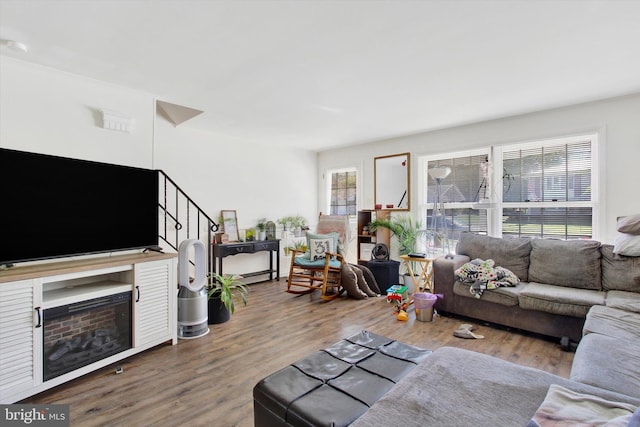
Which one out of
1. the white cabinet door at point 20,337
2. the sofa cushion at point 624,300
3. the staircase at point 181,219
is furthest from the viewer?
the staircase at point 181,219

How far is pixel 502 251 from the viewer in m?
3.45

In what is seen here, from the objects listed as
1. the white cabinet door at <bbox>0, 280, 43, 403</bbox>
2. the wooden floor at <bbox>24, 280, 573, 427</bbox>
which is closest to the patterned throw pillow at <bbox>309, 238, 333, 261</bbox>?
the wooden floor at <bbox>24, 280, 573, 427</bbox>

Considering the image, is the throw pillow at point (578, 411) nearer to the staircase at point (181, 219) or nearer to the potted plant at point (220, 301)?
the potted plant at point (220, 301)

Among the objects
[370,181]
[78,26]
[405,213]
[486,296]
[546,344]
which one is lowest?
→ [546,344]

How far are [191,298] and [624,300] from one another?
3647mm

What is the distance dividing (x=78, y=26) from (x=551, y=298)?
13.7 feet

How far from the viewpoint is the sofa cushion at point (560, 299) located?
8.44 ft

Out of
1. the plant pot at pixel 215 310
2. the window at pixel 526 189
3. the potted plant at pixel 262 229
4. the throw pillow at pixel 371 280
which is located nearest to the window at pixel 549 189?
the window at pixel 526 189

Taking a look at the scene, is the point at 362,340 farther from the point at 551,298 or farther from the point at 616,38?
the point at 616,38

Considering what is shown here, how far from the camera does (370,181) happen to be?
539cm

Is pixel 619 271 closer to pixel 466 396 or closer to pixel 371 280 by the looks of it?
pixel 371 280

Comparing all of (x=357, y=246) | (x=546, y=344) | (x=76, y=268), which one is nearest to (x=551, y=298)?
(x=546, y=344)

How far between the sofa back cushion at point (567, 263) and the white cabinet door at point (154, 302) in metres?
3.58

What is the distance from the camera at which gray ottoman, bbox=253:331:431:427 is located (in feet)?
3.95
